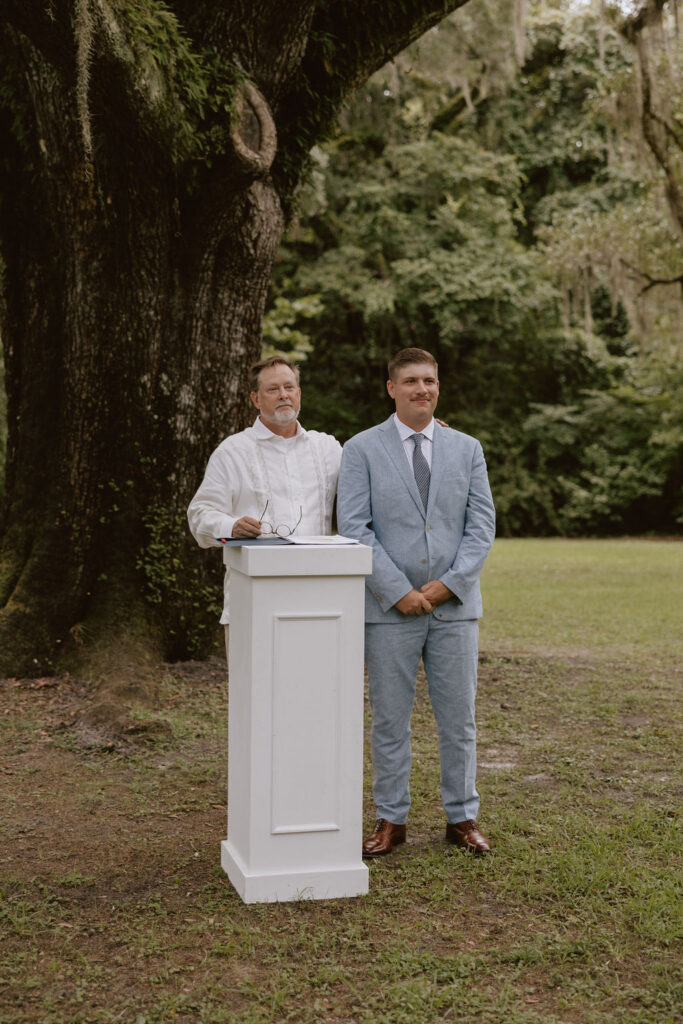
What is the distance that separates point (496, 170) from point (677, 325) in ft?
22.6

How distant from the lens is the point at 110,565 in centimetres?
720

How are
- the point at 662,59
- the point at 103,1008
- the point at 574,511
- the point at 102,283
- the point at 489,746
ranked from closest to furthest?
the point at 103,1008, the point at 489,746, the point at 102,283, the point at 662,59, the point at 574,511

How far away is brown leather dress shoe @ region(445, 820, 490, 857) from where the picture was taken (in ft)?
14.1

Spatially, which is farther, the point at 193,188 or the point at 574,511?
the point at 574,511

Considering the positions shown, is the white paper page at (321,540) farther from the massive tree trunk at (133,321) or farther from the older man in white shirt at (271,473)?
the massive tree trunk at (133,321)

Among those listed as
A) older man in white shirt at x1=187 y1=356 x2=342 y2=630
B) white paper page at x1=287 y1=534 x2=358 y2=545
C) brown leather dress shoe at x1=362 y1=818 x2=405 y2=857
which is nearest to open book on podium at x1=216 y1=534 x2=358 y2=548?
white paper page at x1=287 y1=534 x2=358 y2=545

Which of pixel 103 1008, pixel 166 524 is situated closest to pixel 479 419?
pixel 166 524

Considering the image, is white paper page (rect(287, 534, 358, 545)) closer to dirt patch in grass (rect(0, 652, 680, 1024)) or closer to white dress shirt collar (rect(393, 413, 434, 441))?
white dress shirt collar (rect(393, 413, 434, 441))

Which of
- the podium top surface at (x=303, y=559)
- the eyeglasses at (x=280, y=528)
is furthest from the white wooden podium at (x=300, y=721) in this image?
the eyeglasses at (x=280, y=528)

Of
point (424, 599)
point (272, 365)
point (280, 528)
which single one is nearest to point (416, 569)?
point (424, 599)

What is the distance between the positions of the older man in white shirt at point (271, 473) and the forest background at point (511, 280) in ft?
45.1

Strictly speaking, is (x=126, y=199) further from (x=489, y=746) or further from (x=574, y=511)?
(x=574, y=511)

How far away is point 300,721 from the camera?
3.86m

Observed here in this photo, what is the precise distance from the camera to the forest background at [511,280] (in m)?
18.5
